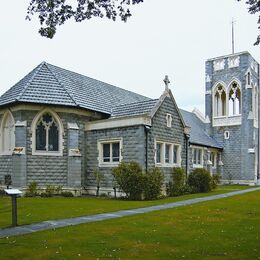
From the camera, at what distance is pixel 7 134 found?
24.1 m

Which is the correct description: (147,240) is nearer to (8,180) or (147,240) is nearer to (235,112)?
(8,180)

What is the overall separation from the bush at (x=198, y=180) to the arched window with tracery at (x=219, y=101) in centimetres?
1761

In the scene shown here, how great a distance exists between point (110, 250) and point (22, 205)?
32.1ft

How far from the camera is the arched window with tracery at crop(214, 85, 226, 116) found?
42750 millimetres

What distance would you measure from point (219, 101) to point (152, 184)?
25.1 metres

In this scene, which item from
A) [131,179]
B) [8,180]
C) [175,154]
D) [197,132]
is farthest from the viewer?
[197,132]

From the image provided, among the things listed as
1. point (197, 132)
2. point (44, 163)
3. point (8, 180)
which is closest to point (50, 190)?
point (44, 163)

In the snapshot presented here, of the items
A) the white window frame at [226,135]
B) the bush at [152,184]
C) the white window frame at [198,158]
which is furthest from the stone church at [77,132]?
the white window frame at [226,135]

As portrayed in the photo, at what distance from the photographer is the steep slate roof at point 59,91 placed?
2281 cm

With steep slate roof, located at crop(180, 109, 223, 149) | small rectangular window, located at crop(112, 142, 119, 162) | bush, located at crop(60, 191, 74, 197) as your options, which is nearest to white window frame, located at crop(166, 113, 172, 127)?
small rectangular window, located at crop(112, 142, 119, 162)

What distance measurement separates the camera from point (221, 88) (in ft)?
140

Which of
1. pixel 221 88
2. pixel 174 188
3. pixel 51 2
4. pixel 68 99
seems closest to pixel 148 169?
pixel 174 188

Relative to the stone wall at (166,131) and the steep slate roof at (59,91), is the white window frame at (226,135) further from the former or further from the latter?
the steep slate roof at (59,91)

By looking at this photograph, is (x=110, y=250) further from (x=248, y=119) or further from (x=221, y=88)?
(x=221, y=88)
